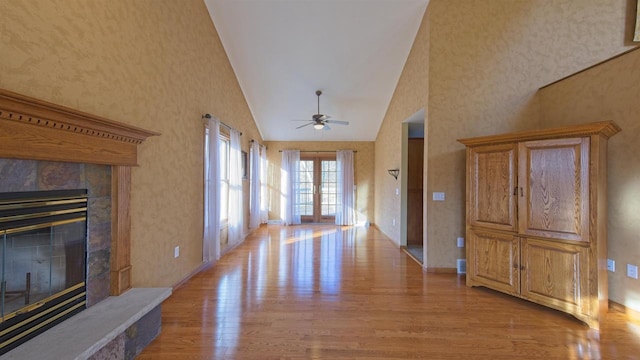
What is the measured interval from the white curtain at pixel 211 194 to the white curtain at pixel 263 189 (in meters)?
3.16

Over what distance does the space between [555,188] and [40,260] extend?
4309 millimetres

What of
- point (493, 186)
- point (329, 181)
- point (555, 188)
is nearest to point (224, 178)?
point (329, 181)

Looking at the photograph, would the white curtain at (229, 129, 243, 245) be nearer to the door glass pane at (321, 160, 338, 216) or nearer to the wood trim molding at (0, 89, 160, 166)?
the wood trim molding at (0, 89, 160, 166)

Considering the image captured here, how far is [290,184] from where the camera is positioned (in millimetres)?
7582

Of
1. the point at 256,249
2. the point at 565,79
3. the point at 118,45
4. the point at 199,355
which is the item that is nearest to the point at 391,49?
the point at 565,79

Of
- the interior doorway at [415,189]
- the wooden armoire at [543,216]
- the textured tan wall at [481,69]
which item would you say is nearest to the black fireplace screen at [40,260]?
the textured tan wall at [481,69]

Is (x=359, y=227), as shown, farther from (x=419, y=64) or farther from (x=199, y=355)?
(x=199, y=355)

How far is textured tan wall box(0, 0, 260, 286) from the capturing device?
62.5 inches

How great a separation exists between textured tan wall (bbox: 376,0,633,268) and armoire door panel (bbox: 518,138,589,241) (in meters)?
0.95

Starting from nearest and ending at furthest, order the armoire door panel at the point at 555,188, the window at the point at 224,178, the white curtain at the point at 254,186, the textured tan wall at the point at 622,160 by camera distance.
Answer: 1. the armoire door panel at the point at 555,188
2. the textured tan wall at the point at 622,160
3. the window at the point at 224,178
4. the white curtain at the point at 254,186

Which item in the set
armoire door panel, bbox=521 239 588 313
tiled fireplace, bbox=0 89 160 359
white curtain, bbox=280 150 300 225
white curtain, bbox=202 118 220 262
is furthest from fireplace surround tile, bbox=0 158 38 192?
white curtain, bbox=280 150 300 225

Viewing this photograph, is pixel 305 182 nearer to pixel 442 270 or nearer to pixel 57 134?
pixel 442 270

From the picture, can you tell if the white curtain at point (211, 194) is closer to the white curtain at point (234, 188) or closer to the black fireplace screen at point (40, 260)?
the white curtain at point (234, 188)

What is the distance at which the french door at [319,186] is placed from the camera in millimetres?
7816
